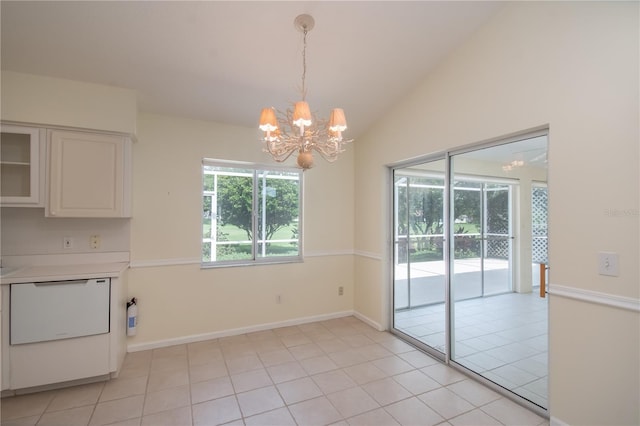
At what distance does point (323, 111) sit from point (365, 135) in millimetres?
829

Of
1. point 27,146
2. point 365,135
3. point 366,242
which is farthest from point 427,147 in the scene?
point 27,146

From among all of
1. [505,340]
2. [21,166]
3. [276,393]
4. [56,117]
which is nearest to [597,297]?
[505,340]

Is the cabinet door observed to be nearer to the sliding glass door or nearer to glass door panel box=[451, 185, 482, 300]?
the sliding glass door

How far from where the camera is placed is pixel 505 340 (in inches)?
108

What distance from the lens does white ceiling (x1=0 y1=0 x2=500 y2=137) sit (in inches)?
85.2

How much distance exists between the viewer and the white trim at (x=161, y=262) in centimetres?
317

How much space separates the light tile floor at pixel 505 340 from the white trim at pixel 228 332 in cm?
125

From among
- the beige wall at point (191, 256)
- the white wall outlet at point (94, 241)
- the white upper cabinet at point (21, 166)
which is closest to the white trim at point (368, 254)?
the beige wall at point (191, 256)

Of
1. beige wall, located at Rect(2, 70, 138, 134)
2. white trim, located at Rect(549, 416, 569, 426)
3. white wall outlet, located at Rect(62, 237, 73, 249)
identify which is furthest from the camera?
white wall outlet, located at Rect(62, 237, 73, 249)

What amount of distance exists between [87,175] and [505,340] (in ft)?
13.5

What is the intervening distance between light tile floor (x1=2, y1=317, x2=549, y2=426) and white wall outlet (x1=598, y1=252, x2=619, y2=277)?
3.79 feet

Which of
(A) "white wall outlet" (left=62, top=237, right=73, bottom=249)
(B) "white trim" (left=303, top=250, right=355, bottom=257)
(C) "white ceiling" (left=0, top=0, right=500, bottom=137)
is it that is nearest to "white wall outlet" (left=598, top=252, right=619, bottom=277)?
(C) "white ceiling" (left=0, top=0, right=500, bottom=137)

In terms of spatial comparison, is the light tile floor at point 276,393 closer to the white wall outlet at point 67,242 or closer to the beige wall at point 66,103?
the white wall outlet at point 67,242

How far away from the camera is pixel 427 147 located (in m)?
3.06
